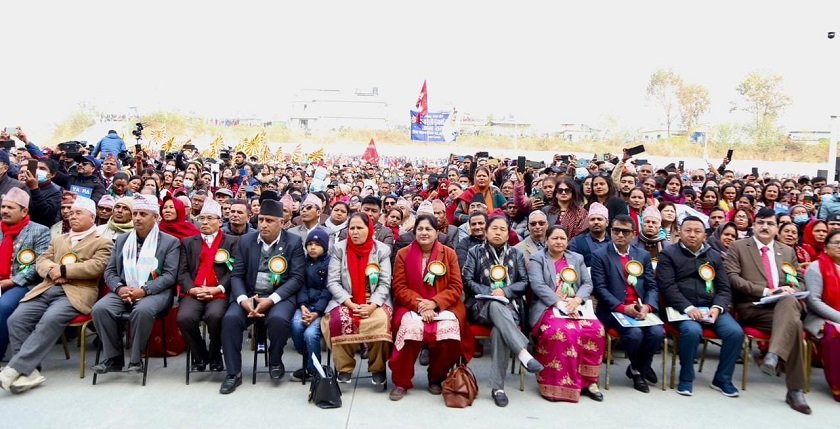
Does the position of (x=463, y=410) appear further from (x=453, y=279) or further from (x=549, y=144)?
(x=549, y=144)

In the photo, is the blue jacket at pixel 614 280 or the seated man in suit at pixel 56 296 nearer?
the seated man in suit at pixel 56 296

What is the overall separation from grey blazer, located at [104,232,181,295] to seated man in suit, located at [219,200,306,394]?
0.51 m

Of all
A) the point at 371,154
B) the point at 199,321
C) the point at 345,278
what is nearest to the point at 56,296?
the point at 199,321

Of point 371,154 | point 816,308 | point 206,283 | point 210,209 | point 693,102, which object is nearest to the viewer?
point 816,308

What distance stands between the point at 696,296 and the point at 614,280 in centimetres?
67

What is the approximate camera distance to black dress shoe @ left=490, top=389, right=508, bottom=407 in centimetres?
427

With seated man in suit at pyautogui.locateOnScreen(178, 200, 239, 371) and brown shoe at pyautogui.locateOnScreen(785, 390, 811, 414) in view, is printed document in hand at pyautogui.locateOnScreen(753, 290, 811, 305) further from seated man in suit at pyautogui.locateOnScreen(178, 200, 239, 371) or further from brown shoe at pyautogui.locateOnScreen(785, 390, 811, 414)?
seated man in suit at pyautogui.locateOnScreen(178, 200, 239, 371)

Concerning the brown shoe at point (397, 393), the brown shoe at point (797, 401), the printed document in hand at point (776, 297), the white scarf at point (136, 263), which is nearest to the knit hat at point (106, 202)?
the white scarf at point (136, 263)

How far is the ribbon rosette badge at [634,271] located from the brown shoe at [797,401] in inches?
52.8

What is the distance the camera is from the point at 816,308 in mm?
4668

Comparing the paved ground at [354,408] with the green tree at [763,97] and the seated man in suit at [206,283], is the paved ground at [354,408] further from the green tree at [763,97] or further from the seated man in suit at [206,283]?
the green tree at [763,97]

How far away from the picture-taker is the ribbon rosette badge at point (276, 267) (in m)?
4.80

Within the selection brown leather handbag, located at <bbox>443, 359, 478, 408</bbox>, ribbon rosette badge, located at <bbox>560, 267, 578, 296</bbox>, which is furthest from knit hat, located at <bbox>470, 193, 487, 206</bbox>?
brown leather handbag, located at <bbox>443, 359, 478, 408</bbox>

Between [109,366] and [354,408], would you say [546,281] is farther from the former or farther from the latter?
[109,366]
